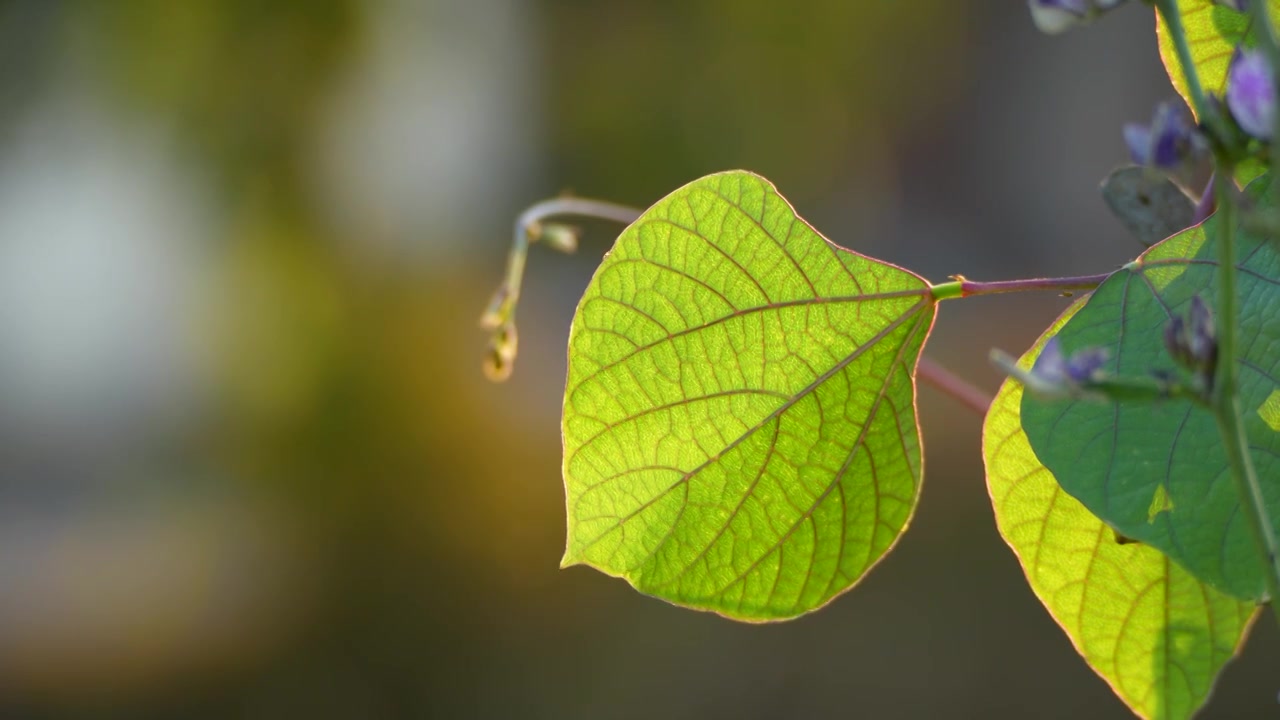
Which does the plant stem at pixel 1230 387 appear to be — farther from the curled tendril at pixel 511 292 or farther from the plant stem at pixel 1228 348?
the curled tendril at pixel 511 292

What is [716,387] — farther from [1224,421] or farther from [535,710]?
[535,710]

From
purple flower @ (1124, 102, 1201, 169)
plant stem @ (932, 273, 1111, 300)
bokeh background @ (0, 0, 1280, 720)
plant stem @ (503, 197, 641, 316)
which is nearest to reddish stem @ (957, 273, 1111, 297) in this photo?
plant stem @ (932, 273, 1111, 300)

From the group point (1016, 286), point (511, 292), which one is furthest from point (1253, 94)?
point (511, 292)

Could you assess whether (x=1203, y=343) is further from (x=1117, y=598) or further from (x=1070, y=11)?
(x=1117, y=598)

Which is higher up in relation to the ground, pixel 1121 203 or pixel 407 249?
pixel 1121 203

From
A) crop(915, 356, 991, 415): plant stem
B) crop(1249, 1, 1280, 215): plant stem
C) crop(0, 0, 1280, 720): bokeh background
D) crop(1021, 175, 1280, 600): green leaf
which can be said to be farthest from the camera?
crop(0, 0, 1280, 720): bokeh background

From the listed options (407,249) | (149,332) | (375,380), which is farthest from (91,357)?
(375,380)

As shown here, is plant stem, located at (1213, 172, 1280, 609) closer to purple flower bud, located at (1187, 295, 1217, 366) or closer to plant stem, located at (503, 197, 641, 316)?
purple flower bud, located at (1187, 295, 1217, 366)
